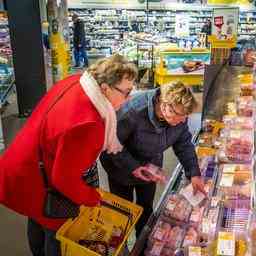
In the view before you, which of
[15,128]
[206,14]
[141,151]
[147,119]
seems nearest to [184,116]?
[147,119]

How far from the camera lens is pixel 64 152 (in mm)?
1866

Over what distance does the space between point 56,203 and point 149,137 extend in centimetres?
75

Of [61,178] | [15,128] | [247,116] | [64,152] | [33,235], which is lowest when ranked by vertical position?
[15,128]

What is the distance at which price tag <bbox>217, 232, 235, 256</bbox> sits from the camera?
2053 millimetres

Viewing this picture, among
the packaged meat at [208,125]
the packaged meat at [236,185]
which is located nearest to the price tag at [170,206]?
the packaged meat at [236,185]

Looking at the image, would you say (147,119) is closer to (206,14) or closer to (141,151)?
(141,151)

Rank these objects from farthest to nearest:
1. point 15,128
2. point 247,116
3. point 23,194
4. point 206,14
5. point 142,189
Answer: point 206,14 < point 15,128 < point 247,116 < point 142,189 < point 23,194

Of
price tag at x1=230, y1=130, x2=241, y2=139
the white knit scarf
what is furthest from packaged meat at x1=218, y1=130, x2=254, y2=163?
the white knit scarf

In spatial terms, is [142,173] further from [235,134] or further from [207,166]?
[235,134]

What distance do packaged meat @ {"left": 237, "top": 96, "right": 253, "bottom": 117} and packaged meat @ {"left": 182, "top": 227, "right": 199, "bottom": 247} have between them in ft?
5.62

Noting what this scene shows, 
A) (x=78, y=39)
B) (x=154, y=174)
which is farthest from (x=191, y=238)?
(x=78, y=39)

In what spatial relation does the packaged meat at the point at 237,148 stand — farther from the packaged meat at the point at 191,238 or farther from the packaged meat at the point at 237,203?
→ the packaged meat at the point at 191,238

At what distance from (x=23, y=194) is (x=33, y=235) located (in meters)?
0.55

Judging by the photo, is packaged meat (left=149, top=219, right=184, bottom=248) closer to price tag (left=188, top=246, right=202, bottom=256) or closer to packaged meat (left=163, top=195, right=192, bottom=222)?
packaged meat (left=163, top=195, right=192, bottom=222)
